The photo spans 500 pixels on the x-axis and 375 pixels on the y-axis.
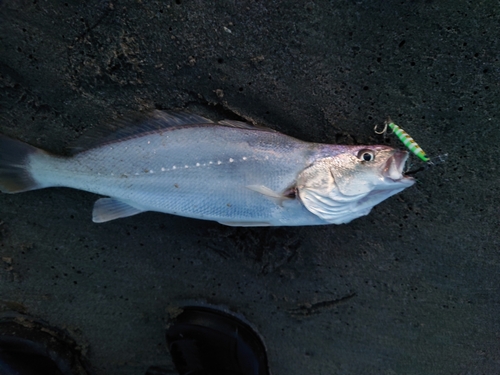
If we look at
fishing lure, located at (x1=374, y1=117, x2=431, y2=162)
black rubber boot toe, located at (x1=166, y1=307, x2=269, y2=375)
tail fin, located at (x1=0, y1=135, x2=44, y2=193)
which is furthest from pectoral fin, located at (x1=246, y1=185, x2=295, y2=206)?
tail fin, located at (x1=0, y1=135, x2=44, y2=193)

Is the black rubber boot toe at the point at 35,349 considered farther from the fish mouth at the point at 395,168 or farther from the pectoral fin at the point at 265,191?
the fish mouth at the point at 395,168

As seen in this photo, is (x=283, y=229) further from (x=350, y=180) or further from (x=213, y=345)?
(x=213, y=345)

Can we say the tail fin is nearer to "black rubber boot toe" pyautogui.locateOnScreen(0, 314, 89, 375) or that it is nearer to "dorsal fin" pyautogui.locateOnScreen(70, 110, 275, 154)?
"dorsal fin" pyautogui.locateOnScreen(70, 110, 275, 154)

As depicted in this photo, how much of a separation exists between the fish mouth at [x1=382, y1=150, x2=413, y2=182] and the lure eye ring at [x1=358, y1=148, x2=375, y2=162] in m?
0.08

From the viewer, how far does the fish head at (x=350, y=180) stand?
1581 millimetres

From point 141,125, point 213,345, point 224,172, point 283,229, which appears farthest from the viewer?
point 213,345

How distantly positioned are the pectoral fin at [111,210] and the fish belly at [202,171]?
0.08m

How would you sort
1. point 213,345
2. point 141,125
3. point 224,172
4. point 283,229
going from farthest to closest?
1. point 213,345
2. point 283,229
3. point 141,125
4. point 224,172

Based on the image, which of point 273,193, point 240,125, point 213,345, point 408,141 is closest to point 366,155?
point 408,141

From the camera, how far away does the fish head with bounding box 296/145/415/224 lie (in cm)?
158

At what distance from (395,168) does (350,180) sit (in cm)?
24

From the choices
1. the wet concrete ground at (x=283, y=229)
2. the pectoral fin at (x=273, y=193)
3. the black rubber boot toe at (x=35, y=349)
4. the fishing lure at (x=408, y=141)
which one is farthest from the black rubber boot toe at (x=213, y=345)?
the fishing lure at (x=408, y=141)

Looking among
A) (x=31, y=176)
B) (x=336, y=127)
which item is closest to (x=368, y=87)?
(x=336, y=127)

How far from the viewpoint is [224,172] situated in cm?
168
